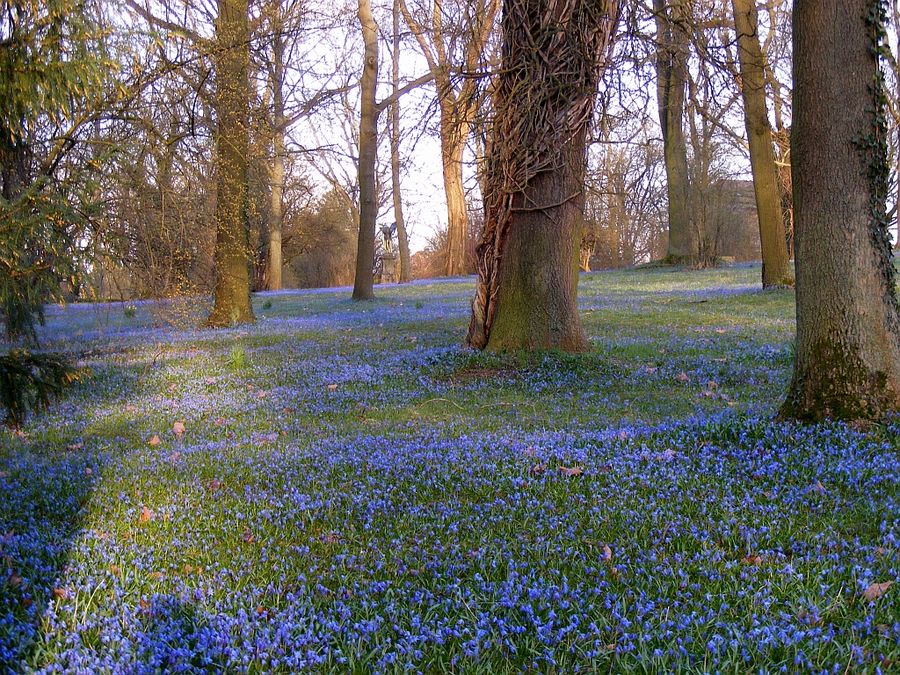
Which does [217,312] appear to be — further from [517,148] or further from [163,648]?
[163,648]

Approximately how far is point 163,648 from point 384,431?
334 cm

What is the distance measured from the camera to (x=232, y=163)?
13.2 m

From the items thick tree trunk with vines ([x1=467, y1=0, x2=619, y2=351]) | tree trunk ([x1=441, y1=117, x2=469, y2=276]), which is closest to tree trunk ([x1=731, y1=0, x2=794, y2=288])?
tree trunk ([x1=441, y1=117, x2=469, y2=276])

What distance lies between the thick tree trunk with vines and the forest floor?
1565 millimetres

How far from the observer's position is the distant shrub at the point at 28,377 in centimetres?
413

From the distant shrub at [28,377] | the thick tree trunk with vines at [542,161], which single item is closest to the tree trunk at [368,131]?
the thick tree trunk with vines at [542,161]

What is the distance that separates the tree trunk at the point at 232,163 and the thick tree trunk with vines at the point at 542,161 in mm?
4488

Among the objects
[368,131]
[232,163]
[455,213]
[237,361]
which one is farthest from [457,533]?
[455,213]

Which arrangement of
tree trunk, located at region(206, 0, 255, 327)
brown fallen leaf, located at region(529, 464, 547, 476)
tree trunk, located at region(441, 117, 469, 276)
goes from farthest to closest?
tree trunk, located at region(441, 117, 469, 276) < tree trunk, located at region(206, 0, 255, 327) < brown fallen leaf, located at region(529, 464, 547, 476)

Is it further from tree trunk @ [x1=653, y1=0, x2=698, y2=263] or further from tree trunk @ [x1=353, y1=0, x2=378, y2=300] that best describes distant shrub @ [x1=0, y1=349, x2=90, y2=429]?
tree trunk @ [x1=653, y1=0, x2=698, y2=263]

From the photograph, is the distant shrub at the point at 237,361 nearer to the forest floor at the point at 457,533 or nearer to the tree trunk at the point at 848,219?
the forest floor at the point at 457,533

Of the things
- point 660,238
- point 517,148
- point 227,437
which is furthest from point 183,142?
point 660,238

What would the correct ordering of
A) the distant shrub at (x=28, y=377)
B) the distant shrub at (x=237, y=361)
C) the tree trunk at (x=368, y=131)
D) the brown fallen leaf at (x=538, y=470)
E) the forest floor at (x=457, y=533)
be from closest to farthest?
1. the forest floor at (x=457, y=533)
2. the distant shrub at (x=28, y=377)
3. the brown fallen leaf at (x=538, y=470)
4. the distant shrub at (x=237, y=361)
5. the tree trunk at (x=368, y=131)

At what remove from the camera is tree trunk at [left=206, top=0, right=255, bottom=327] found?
10.9 meters
